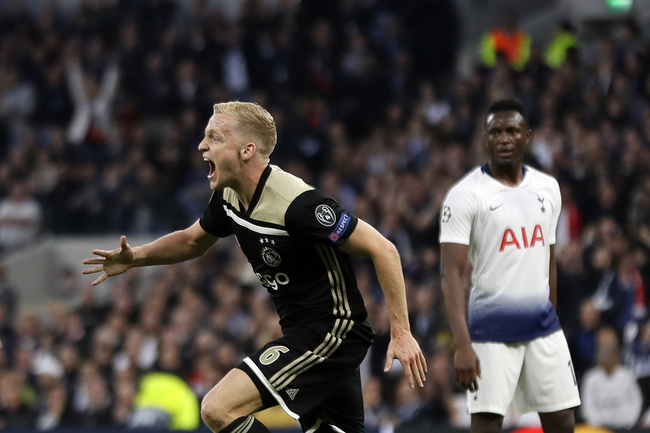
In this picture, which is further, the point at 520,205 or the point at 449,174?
the point at 449,174

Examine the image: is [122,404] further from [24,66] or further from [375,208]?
[24,66]

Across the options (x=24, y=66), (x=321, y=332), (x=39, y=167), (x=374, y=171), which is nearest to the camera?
(x=321, y=332)

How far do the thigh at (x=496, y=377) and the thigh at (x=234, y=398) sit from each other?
1.35m

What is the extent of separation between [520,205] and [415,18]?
35.1 ft

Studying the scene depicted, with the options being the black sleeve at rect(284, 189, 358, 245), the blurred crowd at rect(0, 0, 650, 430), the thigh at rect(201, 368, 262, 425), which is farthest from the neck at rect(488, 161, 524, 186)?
the blurred crowd at rect(0, 0, 650, 430)

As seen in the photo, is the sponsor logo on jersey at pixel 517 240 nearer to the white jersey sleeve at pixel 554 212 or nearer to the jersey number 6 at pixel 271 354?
the white jersey sleeve at pixel 554 212

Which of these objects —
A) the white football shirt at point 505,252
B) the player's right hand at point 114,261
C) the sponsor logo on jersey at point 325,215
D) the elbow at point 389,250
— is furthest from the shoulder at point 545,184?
the player's right hand at point 114,261

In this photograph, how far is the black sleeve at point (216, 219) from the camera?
17.9 feet

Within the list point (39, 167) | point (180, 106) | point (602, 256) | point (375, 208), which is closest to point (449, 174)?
point (375, 208)

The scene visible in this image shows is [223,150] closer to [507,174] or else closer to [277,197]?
[277,197]

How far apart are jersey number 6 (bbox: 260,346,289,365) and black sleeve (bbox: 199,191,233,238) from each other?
2.75 feet

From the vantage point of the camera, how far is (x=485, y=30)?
17.3 m

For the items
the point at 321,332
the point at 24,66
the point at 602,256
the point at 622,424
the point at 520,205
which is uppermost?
the point at 24,66

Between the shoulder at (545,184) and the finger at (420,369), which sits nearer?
the finger at (420,369)
